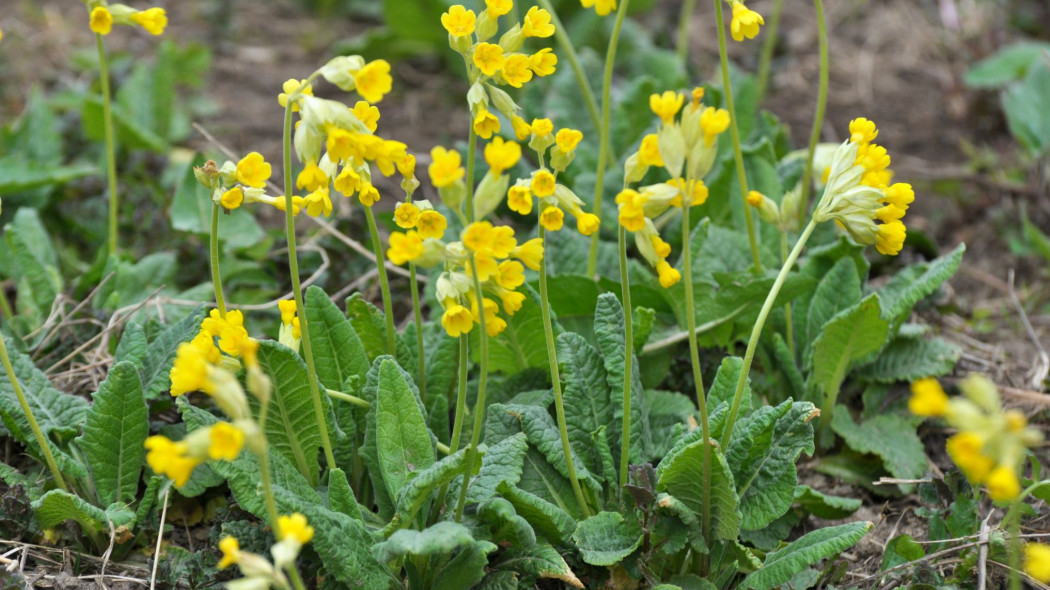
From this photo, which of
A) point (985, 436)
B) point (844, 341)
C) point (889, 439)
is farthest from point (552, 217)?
point (889, 439)

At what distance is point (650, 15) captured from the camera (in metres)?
5.66

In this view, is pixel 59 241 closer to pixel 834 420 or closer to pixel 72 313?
pixel 72 313

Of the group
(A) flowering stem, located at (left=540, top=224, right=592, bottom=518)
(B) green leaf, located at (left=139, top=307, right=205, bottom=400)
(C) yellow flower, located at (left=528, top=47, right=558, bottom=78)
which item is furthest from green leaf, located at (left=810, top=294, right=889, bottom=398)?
(B) green leaf, located at (left=139, top=307, right=205, bottom=400)

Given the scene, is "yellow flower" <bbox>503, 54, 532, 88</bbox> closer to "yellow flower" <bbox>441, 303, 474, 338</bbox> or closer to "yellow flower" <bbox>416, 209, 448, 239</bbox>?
"yellow flower" <bbox>416, 209, 448, 239</bbox>

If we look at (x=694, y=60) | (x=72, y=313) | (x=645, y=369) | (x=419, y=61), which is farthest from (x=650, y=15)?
(x=72, y=313)

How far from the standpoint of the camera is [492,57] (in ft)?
7.02

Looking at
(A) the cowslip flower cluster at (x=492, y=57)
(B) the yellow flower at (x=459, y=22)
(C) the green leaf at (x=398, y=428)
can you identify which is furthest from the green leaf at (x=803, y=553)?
(B) the yellow flower at (x=459, y=22)

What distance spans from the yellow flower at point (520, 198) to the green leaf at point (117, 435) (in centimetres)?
112

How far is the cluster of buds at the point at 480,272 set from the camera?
1.86 m

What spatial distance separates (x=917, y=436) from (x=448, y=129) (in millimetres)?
2794

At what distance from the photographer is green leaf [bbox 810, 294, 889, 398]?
273 cm

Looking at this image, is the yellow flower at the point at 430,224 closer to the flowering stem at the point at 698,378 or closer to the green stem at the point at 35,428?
the flowering stem at the point at 698,378

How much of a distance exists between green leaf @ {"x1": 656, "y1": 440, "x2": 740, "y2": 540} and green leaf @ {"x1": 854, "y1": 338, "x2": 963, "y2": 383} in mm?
1032

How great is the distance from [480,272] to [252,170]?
66 centimetres
